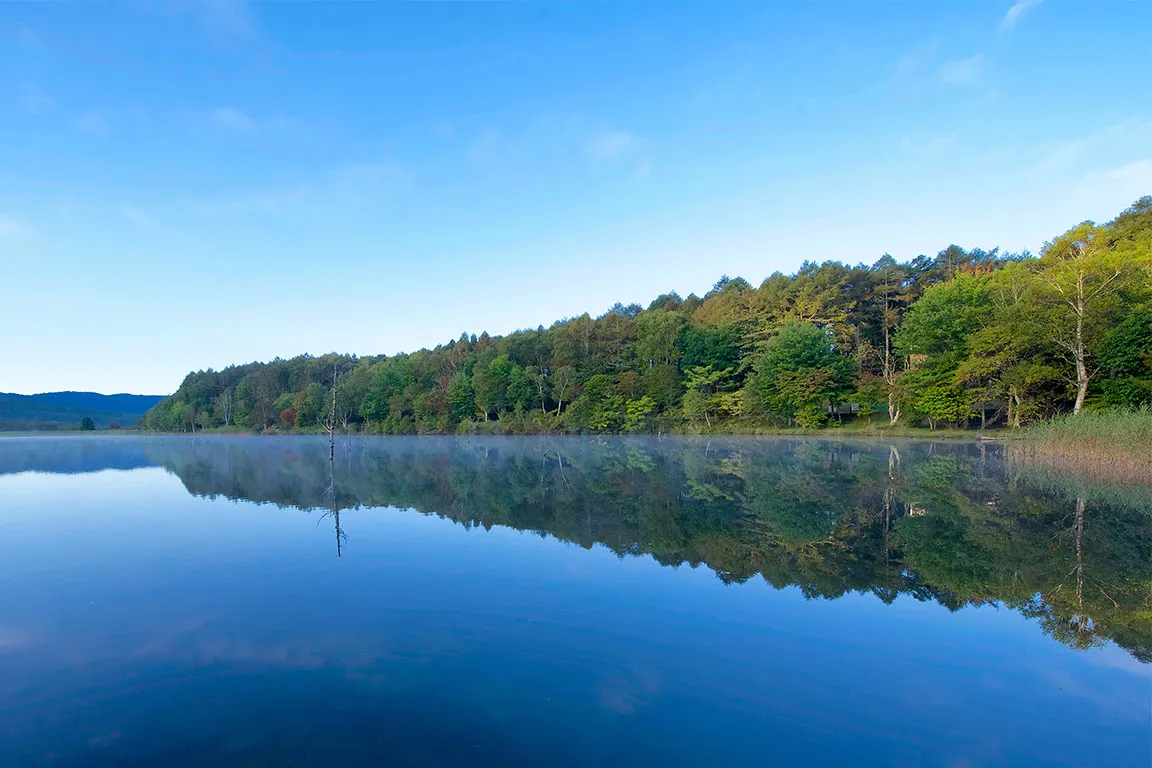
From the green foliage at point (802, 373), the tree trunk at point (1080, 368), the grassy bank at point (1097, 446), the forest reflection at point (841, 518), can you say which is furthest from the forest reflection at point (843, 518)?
the green foliage at point (802, 373)

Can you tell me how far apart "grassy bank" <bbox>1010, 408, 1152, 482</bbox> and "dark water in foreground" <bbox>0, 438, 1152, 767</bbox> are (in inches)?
240

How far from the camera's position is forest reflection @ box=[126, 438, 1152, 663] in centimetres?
699

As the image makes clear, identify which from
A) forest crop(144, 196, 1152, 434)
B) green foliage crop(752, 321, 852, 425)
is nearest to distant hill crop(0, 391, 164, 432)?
forest crop(144, 196, 1152, 434)

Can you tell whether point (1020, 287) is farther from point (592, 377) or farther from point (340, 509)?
point (340, 509)

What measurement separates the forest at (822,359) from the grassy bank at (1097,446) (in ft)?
25.4

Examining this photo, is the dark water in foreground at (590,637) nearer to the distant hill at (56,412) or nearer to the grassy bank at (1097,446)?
the grassy bank at (1097,446)

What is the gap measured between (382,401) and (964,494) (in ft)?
222

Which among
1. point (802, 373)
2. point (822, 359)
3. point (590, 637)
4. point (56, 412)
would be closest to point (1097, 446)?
point (590, 637)

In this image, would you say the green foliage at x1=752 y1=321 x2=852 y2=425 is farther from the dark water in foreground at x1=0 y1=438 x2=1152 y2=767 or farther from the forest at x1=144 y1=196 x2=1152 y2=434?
the dark water in foreground at x1=0 y1=438 x2=1152 y2=767

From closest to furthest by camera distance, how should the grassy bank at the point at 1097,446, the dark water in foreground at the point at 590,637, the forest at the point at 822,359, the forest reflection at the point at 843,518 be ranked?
the dark water in foreground at the point at 590,637, the forest reflection at the point at 843,518, the grassy bank at the point at 1097,446, the forest at the point at 822,359

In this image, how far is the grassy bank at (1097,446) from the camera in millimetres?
16594

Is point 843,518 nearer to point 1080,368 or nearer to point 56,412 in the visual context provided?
point 1080,368

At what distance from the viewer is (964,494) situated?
14055 millimetres

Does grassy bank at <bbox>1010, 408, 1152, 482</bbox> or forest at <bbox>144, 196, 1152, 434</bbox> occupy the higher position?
forest at <bbox>144, 196, 1152, 434</bbox>
